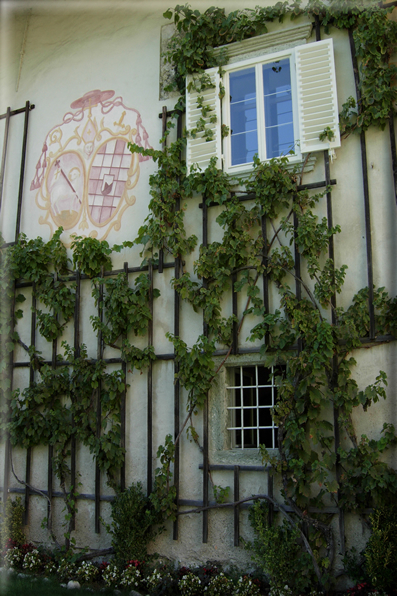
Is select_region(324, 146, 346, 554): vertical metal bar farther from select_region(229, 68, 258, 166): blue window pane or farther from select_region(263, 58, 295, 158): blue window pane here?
select_region(229, 68, 258, 166): blue window pane

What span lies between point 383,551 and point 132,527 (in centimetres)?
241

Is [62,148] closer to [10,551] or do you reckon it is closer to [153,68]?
[153,68]

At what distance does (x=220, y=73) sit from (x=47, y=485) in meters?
5.15

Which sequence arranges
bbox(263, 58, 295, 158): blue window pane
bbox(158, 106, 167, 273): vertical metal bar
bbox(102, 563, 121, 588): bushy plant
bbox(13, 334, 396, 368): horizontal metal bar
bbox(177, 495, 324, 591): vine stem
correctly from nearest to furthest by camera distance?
1. bbox(177, 495, 324, 591): vine stem
2. bbox(13, 334, 396, 368): horizontal metal bar
3. bbox(102, 563, 121, 588): bushy plant
4. bbox(263, 58, 295, 158): blue window pane
5. bbox(158, 106, 167, 273): vertical metal bar

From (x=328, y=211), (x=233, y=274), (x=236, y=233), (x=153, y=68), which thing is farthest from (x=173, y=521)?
(x=153, y=68)

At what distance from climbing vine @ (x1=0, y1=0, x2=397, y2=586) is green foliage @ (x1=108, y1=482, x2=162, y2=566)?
194 mm

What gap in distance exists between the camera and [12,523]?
6418mm

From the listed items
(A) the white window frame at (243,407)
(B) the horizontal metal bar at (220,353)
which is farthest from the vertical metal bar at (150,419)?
(A) the white window frame at (243,407)

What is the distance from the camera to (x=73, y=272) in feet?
22.6

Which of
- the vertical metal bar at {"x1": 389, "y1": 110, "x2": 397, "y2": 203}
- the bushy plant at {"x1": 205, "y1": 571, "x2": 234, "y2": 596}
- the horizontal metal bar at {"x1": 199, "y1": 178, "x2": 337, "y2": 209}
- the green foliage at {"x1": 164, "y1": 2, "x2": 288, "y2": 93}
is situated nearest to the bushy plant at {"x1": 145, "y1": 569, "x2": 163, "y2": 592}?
the bushy plant at {"x1": 205, "y1": 571, "x2": 234, "y2": 596}

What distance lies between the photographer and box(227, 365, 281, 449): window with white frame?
5.69 meters

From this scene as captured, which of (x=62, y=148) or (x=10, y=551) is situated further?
(x=62, y=148)

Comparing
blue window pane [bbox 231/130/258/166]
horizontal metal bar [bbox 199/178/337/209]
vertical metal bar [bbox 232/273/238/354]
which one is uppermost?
blue window pane [bbox 231/130/258/166]

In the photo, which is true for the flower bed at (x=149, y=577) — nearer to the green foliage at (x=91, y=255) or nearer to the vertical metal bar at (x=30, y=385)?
the vertical metal bar at (x=30, y=385)
